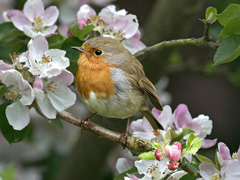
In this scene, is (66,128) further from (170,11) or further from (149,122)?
(149,122)

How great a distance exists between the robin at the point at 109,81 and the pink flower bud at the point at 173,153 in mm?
556

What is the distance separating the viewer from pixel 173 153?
126cm

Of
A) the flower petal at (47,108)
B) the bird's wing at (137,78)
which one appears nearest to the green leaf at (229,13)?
the bird's wing at (137,78)

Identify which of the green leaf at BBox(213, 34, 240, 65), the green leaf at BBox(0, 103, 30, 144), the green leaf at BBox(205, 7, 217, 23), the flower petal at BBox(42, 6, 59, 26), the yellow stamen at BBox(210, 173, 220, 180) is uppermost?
the green leaf at BBox(205, 7, 217, 23)

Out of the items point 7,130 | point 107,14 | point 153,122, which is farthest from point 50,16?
point 153,122

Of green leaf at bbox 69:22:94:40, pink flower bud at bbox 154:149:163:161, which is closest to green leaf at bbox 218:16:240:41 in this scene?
pink flower bud at bbox 154:149:163:161

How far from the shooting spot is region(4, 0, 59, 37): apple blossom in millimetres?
2027

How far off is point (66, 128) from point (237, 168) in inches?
129

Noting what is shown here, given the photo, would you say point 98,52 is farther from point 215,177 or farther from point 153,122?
point 215,177

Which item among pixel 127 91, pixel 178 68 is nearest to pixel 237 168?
pixel 127 91

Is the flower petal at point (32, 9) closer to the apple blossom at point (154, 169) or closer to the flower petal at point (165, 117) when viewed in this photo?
the flower petal at point (165, 117)

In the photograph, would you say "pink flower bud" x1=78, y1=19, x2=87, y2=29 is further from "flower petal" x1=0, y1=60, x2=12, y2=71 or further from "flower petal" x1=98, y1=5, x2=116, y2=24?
"flower petal" x1=0, y1=60, x2=12, y2=71

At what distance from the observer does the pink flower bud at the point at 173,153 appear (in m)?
1.26

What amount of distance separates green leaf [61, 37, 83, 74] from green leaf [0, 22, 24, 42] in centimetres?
36
